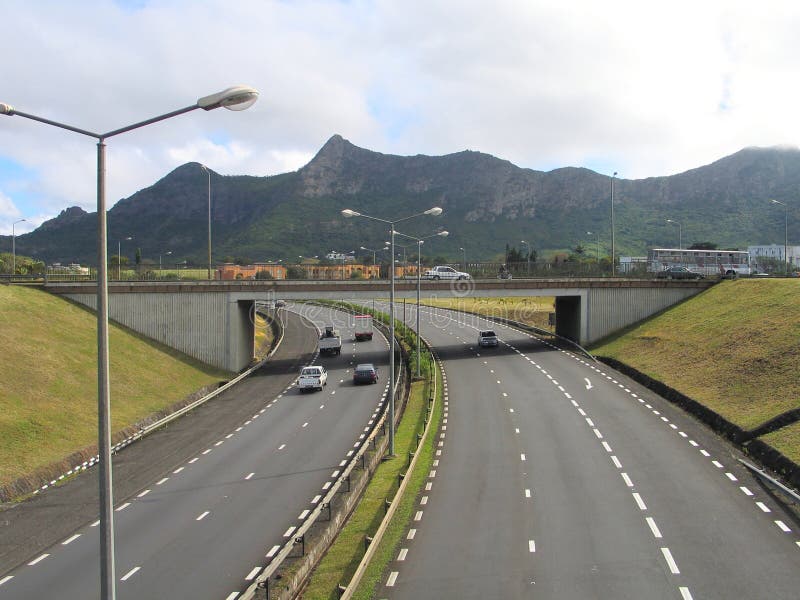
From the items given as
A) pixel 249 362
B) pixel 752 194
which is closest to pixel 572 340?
pixel 249 362

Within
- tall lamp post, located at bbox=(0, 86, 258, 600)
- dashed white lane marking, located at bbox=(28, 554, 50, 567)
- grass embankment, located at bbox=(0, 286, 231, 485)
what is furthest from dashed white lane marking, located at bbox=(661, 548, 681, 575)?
grass embankment, located at bbox=(0, 286, 231, 485)

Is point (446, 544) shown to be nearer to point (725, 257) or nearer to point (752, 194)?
point (725, 257)

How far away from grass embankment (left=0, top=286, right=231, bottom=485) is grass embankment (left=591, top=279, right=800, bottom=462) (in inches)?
1127

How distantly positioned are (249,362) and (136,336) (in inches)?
372

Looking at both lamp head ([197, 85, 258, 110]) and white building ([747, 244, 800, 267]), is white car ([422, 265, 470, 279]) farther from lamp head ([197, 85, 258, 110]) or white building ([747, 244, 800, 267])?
white building ([747, 244, 800, 267])

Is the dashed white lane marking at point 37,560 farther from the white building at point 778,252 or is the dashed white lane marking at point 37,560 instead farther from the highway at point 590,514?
the white building at point 778,252

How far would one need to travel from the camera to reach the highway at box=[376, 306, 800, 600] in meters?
14.8

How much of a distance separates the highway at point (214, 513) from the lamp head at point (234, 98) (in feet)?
36.2

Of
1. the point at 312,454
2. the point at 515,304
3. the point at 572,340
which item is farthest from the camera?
the point at 515,304

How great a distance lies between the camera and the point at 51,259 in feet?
602

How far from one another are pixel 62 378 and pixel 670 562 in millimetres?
29726

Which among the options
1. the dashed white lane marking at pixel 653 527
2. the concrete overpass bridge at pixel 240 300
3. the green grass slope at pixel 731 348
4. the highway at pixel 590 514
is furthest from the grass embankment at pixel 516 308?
the dashed white lane marking at pixel 653 527

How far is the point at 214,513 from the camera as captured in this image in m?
20.1

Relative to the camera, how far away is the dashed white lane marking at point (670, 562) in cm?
1516
